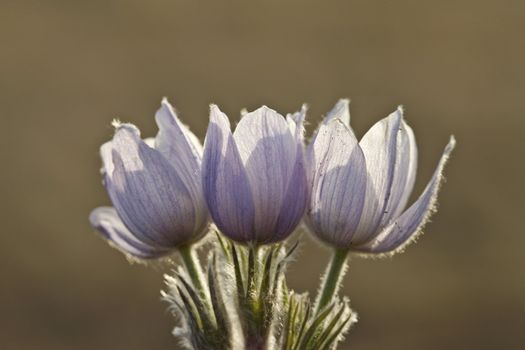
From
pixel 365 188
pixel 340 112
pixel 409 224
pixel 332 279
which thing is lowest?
pixel 332 279

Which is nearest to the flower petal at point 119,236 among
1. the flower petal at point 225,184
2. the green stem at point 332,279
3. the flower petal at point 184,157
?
the flower petal at point 184,157

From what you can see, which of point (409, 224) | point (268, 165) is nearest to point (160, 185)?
point (268, 165)

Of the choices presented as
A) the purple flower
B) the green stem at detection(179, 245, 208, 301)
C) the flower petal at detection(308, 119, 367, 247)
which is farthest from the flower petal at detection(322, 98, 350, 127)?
the green stem at detection(179, 245, 208, 301)

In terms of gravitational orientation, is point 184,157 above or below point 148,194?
above

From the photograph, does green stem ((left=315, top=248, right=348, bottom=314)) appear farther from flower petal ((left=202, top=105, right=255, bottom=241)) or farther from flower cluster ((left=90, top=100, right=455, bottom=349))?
flower petal ((left=202, top=105, right=255, bottom=241))

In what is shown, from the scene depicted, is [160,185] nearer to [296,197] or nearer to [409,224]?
[296,197]

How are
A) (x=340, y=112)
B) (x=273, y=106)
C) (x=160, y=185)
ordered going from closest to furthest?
(x=160, y=185)
(x=340, y=112)
(x=273, y=106)

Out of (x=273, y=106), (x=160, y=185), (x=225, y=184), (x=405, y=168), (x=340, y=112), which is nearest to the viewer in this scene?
(x=225, y=184)
